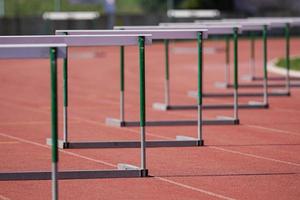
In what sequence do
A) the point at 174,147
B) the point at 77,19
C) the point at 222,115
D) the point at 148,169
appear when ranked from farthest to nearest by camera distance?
1. the point at 77,19
2. the point at 222,115
3. the point at 174,147
4. the point at 148,169

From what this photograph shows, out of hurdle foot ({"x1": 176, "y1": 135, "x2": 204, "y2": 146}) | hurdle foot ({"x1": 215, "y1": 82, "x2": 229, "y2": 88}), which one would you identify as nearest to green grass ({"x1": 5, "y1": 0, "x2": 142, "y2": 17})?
hurdle foot ({"x1": 215, "y1": 82, "x2": 229, "y2": 88})

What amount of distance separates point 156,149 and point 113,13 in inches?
1484

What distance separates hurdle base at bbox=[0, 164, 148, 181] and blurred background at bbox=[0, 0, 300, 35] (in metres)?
35.0

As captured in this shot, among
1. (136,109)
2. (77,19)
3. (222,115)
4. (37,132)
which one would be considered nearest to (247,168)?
(37,132)

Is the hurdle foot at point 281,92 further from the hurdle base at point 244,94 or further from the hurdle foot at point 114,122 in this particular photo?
the hurdle foot at point 114,122

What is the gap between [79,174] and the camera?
1163 centimetres

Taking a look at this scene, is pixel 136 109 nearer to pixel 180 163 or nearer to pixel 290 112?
pixel 290 112

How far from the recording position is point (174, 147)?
14.0 metres

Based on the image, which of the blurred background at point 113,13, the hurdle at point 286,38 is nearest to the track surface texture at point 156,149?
the hurdle at point 286,38

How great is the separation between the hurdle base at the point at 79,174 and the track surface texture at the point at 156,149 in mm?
182

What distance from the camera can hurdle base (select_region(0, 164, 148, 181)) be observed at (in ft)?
37.7

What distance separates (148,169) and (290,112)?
22.9ft

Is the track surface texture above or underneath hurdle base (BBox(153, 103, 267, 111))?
underneath

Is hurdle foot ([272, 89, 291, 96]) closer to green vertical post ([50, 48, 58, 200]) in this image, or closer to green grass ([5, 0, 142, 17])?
green vertical post ([50, 48, 58, 200])
